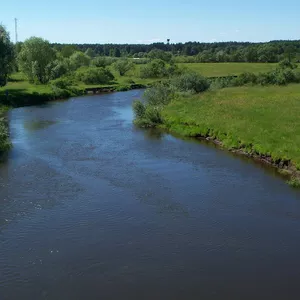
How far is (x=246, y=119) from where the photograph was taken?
131 ft

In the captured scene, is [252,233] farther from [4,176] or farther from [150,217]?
[4,176]

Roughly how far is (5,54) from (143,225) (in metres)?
42.3

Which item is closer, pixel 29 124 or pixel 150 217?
pixel 150 217

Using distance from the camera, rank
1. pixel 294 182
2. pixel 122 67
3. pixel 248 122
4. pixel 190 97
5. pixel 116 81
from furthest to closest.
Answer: pixel 122 67 → pixel 116 81 → pixel 190 97 → pixel 248 122 → pixel 294 182

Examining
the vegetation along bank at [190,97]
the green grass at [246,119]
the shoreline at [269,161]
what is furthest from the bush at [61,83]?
the shoreline at [269,161]

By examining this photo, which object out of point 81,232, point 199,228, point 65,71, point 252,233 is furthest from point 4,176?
point 65,71

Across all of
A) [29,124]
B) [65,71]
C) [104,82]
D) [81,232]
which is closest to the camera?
[81,232]

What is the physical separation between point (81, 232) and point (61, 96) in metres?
48.1

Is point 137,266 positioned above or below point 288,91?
below

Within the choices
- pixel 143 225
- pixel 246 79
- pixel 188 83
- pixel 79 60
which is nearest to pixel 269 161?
pixel 143 225

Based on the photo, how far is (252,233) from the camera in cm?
2006

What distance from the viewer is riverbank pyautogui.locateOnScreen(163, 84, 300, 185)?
3103cm

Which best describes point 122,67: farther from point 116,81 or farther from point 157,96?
point 157,96

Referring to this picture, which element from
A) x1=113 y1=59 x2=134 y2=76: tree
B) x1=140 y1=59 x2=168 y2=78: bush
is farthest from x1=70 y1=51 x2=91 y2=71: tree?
x1=140 y1=59 x2=168 y2=78: bush
